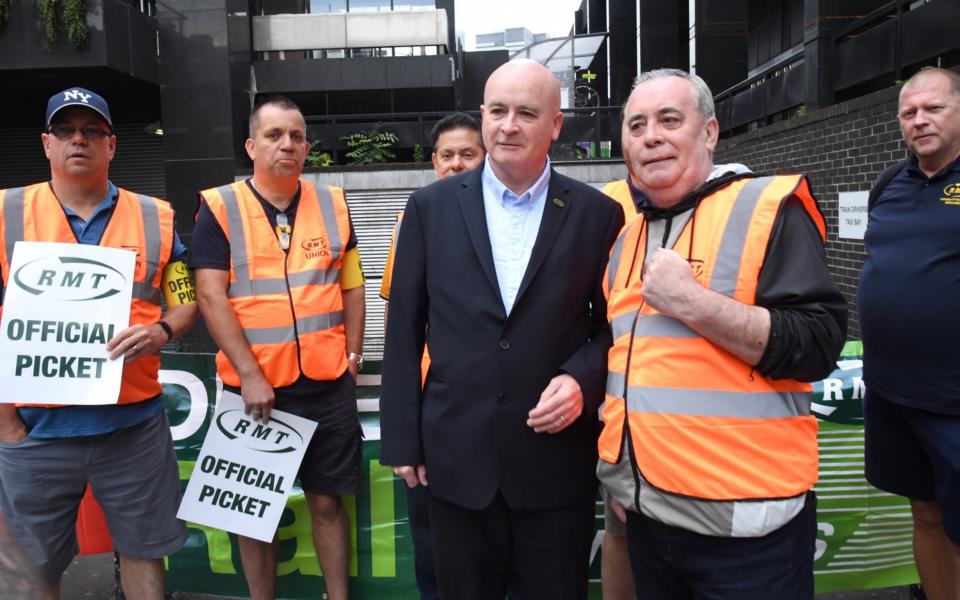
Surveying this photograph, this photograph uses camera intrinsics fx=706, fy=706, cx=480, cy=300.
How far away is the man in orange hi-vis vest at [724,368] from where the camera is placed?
73.6 inches

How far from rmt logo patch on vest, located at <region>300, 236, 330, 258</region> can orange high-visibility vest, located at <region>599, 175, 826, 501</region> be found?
185cm

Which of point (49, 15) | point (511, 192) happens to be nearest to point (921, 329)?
point (511, 192)

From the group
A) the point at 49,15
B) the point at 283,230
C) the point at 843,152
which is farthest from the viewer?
the point at 49,15

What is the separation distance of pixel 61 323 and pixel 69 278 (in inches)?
7.3

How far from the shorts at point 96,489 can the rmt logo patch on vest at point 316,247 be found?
101cm

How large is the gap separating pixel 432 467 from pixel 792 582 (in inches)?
43.9

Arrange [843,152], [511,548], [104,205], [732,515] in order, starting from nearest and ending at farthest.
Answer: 1. [732,515]
2. [511,548]
3. [104,205]
4. [843,152]

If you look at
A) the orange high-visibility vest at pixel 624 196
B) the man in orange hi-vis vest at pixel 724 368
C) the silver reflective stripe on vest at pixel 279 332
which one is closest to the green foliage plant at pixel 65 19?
the silver reflective stripe on vest at pixel 279 332

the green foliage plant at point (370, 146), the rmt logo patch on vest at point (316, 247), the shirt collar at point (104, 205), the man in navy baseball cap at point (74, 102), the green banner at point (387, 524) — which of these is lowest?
the green banner at point (387, 524)

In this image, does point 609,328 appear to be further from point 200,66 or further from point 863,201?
point 200,66

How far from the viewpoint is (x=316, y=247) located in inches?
134

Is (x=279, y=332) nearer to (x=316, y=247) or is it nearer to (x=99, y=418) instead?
(x=316, y=247)

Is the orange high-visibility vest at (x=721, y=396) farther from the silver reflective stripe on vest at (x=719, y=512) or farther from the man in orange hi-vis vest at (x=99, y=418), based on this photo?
the man in orange hi-vis vest at (x=99, y=418)

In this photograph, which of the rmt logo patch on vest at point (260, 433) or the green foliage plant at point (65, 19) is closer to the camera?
the rmt logo patch on vest at point (260, 433)
